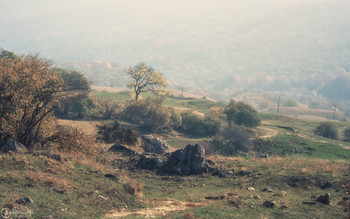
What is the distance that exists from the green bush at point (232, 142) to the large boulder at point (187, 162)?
25272 millimetres

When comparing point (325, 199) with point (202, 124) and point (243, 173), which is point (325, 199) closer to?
point (243, 173)

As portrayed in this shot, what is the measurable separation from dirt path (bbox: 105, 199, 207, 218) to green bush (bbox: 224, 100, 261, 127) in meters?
57.2

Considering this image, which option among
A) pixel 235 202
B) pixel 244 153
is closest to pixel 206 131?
pixel 244 153

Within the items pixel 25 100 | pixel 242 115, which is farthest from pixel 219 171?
pixel 242 115

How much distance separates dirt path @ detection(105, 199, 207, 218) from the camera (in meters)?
19.3

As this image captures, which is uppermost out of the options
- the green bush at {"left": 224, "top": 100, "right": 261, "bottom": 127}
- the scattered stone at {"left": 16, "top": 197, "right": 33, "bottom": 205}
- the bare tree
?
the bare tree

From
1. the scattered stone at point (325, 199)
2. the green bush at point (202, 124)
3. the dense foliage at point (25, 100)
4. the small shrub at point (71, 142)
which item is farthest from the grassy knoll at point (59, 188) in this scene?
the green bush at point (202, 124)

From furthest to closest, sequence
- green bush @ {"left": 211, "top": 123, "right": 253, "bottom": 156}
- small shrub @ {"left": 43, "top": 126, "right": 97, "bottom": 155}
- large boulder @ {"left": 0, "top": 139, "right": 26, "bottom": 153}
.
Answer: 1. green bush @ {"left": 211, "top": 123, "right": 253, "bottom": 156}
2. small shrub @ {"left": 43, "top": 126, "right": 97, "bottom": 155}
3. large boulder @ {"left": 0, "top": 139, "right": 26, "bottom": 153}

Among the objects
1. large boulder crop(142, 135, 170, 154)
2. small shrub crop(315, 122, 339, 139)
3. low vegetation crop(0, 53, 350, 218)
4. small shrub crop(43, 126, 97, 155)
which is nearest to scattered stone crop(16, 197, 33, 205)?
low vegetation crop(0, 53, 350, 218)

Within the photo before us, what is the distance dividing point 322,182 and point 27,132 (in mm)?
24633

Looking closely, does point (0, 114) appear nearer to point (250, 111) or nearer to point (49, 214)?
point (49, 214)

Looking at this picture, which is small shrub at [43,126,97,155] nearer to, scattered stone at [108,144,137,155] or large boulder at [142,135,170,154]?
scattered stone at [108,144,137,155]

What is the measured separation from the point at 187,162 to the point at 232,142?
31.2 m

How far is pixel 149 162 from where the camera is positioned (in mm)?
32875
